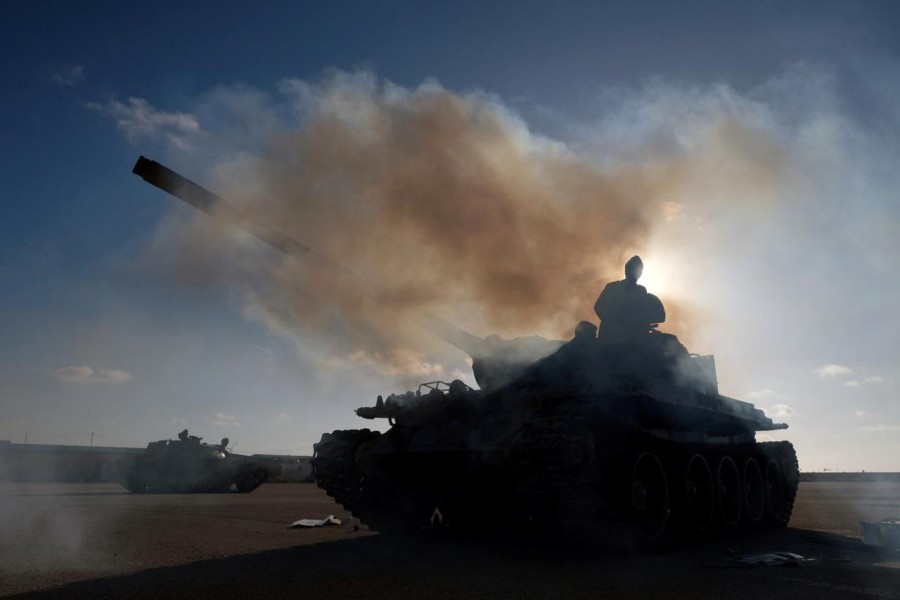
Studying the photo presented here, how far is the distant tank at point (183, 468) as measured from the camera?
27703 mm

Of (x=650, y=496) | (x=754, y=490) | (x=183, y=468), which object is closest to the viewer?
(x=650, y=496)

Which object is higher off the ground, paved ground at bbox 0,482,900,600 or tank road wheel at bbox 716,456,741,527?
tank road wheel at bbox 716,456,741,527

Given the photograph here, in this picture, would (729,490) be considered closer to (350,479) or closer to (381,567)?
(350,479)

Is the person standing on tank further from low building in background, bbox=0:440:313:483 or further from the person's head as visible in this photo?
low building in background, bbox=0:440:313:483

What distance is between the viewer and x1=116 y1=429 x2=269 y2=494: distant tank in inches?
1091

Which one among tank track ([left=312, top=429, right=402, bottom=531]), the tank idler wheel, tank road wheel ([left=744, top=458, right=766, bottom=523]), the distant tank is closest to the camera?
tank track ([left=312, top=429, right=402, bottom=531])

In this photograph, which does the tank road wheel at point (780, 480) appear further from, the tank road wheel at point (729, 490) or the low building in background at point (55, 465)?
the low building in background at point (55, 465)

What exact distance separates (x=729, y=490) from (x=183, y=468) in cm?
2291

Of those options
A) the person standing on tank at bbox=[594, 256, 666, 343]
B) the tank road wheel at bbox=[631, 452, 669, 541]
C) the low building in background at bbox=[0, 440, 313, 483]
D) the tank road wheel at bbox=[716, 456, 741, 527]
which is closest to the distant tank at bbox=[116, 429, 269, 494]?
the low building in background at bbox=[0, 440, 313, 483]

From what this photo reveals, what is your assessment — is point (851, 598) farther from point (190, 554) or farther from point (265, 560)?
point (190, 554)

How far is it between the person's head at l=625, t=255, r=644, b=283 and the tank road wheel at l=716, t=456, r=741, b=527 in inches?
143

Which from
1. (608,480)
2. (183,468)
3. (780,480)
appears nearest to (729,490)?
(780,480)

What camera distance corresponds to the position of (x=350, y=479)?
447 inches

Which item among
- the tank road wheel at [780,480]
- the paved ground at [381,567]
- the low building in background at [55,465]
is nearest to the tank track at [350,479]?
the paved ground at [381,567]
